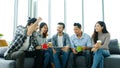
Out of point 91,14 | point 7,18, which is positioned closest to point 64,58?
point 91,14

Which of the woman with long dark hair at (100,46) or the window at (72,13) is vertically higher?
the window at (72,13)

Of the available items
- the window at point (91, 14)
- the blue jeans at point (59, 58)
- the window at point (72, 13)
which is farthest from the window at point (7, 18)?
the blue jeans at point (59, 58)

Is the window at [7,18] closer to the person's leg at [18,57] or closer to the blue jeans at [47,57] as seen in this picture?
the blue jeans at [47,57]

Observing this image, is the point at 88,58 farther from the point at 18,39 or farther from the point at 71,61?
the point at 18,39

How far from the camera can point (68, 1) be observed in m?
6.22

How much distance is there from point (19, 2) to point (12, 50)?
3.21 metres

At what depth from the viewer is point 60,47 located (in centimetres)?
412

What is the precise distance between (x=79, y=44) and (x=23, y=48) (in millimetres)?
1208

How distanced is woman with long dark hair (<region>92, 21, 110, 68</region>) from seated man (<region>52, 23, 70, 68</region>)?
542mm

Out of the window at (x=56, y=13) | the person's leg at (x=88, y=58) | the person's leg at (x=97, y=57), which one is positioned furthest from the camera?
the window at (x=56, y=13)

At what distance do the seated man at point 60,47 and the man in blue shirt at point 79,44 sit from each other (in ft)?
0.37

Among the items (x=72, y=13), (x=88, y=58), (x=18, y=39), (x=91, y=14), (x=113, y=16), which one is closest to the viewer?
(x=18, y=39)

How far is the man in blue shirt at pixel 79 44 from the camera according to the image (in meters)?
3.86

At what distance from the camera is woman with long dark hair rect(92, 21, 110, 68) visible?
358cm
